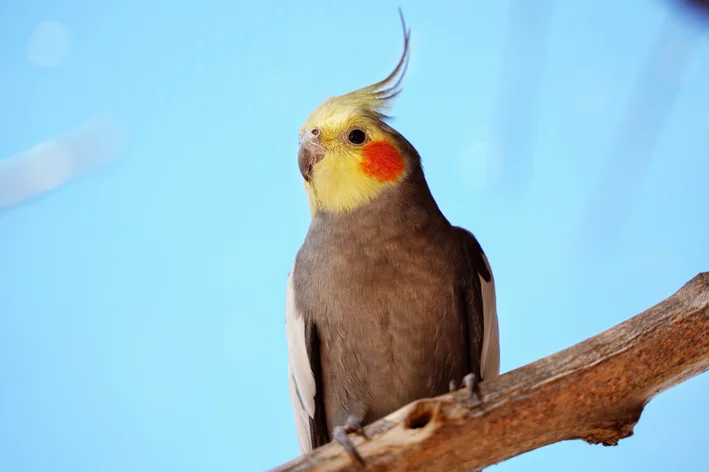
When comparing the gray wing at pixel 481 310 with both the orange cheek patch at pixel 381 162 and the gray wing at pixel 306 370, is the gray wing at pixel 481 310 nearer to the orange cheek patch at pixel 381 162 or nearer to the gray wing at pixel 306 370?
the orange cheek patch at pixel 381 162

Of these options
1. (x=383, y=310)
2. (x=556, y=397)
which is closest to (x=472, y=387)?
(x=556, y=397)

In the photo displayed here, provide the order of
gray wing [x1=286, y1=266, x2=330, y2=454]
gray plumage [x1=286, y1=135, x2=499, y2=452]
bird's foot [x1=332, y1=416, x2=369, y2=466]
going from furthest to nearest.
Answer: gray wing [x1=286, y1=266, x2=330, y2=454]
gray plumage [x1=286, y1=135, x2=499, y2=452]
bird's foot [x1=332, y1=416, x2=369, y2=466]

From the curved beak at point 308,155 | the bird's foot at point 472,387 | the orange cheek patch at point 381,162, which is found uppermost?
the curved beak at point 308,155

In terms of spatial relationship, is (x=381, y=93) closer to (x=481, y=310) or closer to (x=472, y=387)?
(x=481, y=310)

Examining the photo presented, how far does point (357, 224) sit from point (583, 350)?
95cm

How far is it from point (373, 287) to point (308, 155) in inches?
23.9

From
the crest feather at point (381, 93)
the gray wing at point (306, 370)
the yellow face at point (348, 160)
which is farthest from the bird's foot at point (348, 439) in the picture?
the crest feather at point (381, 93)

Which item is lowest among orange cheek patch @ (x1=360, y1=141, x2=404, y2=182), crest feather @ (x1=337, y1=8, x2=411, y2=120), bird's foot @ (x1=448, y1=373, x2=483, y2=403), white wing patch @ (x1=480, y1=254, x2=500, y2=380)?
bird's foot @ (x1=448, y1=373, x2=483, y2=403)

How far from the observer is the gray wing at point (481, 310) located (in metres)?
2.76

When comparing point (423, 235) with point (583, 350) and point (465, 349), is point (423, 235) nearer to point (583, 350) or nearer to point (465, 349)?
point (465, 349)

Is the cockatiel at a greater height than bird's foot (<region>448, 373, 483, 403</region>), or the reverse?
the cockatiel

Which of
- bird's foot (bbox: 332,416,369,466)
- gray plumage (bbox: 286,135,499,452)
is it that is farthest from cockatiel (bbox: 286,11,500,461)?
bird's foot (bbox: 332,416,369,466)

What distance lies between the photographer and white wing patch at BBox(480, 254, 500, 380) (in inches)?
112

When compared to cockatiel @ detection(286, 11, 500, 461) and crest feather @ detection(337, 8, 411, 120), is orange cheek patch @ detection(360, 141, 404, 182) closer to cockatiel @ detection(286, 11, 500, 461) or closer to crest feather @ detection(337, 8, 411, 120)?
cockatiel @ detection(286, 11, 500, 461)
